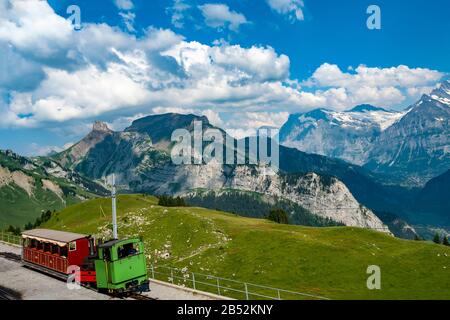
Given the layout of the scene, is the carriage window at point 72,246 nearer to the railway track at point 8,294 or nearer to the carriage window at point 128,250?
the railway track at point 8,294

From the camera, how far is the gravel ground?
40406mm

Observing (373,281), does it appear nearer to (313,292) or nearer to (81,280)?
(313,292)

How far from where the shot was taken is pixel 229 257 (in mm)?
88500

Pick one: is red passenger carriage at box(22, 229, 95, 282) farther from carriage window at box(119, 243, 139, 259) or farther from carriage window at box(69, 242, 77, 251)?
carriage window at box(119, 243, 139, 259)

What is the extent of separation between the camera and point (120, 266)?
38.9 m

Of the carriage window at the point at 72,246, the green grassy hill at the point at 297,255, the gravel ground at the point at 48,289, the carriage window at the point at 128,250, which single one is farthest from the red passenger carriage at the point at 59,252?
the green grassy hill at the point at 297,255

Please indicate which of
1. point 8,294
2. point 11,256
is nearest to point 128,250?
point 8,294

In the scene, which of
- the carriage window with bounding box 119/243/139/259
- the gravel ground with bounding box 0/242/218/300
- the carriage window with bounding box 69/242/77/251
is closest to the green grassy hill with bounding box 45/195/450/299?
the gravel ground with bounding box 0/242/218/300

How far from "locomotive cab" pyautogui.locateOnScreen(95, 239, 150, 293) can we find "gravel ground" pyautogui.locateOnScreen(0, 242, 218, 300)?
5.68 ft

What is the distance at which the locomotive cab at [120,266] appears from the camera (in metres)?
38.7

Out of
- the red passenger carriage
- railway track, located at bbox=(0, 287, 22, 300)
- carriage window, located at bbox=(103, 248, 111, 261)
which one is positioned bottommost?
railway track, located at bbox=(0, 287, 22, 300)

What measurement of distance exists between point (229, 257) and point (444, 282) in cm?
3959

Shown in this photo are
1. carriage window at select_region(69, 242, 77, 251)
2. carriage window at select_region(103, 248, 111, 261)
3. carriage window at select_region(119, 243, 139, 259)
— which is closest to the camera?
carriage window at select_region(103, 248, 111, 261)
